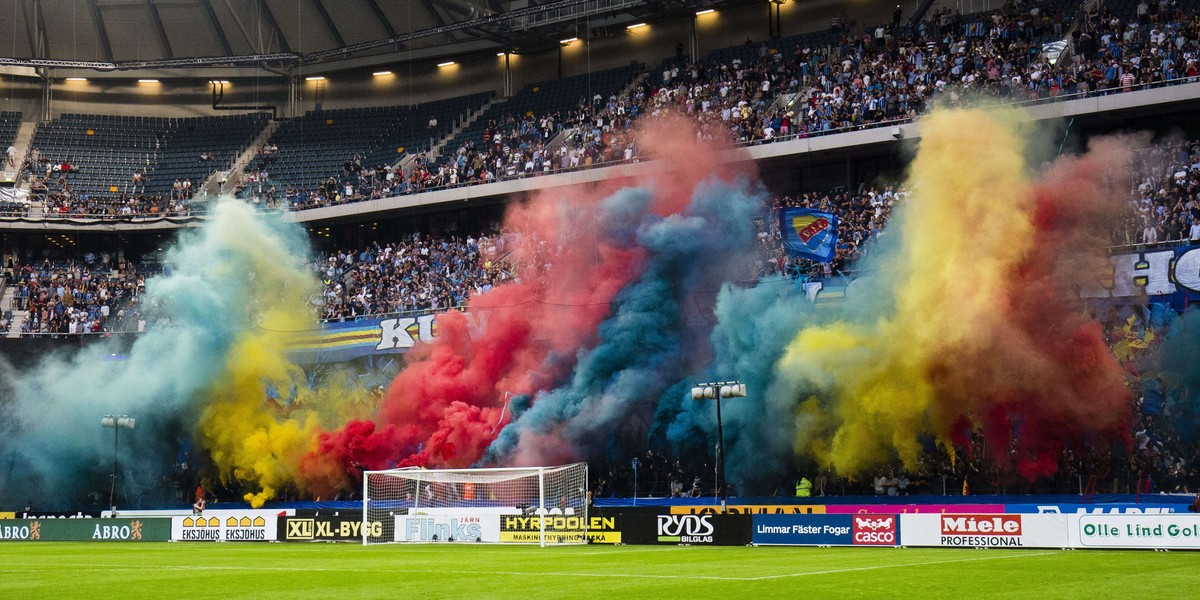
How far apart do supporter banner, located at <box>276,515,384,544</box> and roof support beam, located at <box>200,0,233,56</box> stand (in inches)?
1282

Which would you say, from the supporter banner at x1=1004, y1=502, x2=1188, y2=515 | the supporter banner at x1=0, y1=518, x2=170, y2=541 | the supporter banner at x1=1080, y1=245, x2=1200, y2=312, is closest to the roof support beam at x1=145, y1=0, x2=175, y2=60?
the supporter banner at x1=0, y1=518, x2=170, y2=541

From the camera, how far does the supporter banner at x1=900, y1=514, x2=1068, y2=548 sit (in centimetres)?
2710

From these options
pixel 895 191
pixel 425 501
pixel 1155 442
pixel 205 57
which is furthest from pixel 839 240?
pixel 205 57

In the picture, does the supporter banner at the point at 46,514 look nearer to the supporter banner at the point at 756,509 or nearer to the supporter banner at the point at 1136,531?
the supporter banner at the point at 756,509

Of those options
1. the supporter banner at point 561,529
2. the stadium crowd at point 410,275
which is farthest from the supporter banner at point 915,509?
the stadium crowd at point 410,275

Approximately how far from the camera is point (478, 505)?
37.7 meters

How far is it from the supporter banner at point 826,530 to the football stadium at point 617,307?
0.24 feet

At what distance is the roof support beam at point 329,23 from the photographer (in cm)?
6017

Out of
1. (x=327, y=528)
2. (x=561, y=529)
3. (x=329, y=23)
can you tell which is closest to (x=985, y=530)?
(x=561, y=529)

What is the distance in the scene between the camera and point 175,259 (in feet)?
169

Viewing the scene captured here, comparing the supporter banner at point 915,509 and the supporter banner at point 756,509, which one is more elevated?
the supporter banner at point 915,509

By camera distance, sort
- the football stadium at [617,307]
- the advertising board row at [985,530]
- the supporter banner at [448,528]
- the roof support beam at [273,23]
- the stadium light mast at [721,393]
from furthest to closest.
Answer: the roof support beam at [273,23] < the supporter banner at [448,528] < the stadium light mast at [721,393] < the football stadium at [617,307] < the advertising board row at [985,530]

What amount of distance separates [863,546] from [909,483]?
637cm

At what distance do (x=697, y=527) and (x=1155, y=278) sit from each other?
13998 millimetres
